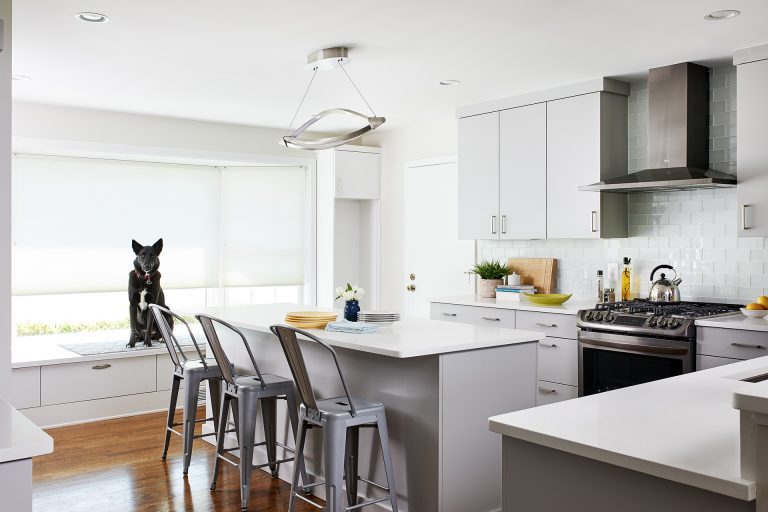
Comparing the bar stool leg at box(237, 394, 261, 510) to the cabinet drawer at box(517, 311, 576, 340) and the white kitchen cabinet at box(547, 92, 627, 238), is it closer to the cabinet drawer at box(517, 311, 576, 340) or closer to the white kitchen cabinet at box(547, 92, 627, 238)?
the cabinet drawer at box(517, 311, 576, 340)

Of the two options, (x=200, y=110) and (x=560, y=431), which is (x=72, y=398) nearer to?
(x=200, y=110)

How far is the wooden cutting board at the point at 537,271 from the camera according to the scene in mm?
5555

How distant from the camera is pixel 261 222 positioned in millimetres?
7355

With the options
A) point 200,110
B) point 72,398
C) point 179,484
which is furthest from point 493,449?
point 200,110

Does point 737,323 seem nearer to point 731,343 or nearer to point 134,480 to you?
point 731,343

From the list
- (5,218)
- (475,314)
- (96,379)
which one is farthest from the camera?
(96,379)

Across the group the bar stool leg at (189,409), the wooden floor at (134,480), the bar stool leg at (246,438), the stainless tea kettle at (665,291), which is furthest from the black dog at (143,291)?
the stainless tea kettle at (665,291)

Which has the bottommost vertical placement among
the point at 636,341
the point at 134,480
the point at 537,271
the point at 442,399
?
the point at 134,480

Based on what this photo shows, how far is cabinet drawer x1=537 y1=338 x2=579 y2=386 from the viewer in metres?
4.65

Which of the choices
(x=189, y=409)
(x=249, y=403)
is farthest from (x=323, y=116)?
(x=189, y=409)

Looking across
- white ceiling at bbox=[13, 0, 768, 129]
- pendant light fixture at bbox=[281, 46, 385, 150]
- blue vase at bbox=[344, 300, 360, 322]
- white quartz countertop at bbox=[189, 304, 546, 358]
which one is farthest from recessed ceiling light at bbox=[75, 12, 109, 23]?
blue vase at bbox=[344, 300, 360, 322]

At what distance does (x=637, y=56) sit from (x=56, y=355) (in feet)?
15.4

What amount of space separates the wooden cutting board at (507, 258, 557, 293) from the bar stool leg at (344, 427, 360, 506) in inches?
104

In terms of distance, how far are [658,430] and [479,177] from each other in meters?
4.18
